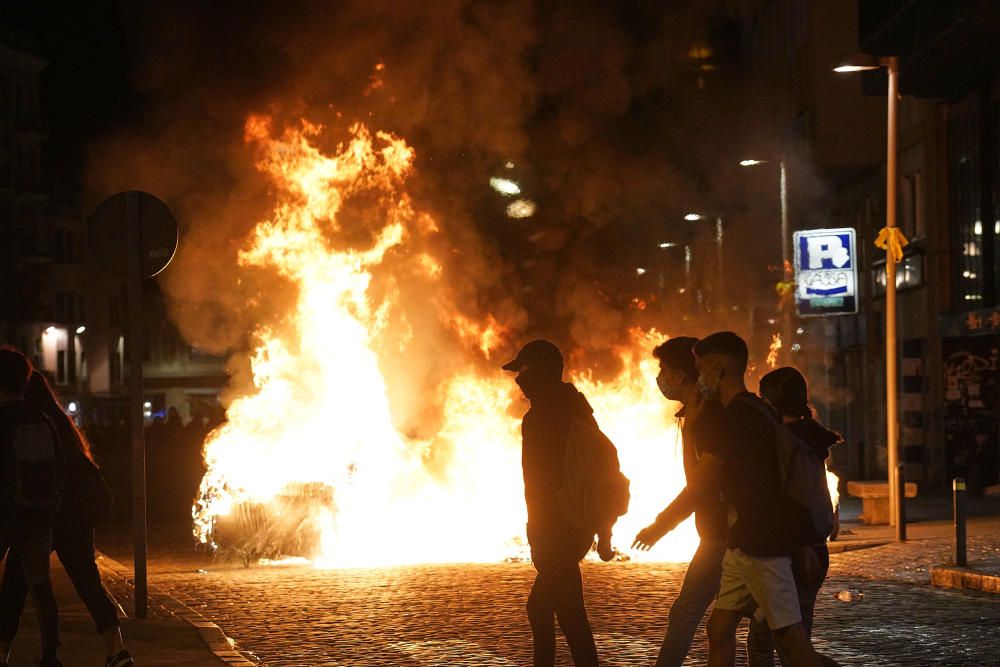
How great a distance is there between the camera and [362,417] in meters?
18.1

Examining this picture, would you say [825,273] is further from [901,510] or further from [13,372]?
[13,372]

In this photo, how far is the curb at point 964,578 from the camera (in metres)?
12.6

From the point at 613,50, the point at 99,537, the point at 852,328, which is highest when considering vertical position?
the point at 613,50

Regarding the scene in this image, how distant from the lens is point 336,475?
54.6 feet

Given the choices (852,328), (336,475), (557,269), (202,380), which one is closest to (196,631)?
(336,475)

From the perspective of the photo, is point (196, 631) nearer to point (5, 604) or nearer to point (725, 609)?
point (5, 604)

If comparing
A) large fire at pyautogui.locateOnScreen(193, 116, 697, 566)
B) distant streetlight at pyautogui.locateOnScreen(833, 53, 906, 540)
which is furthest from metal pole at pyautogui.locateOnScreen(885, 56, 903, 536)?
large fire at pyautogui.locateOnScreen(193, 116, 697, 566)

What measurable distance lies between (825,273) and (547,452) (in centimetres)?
2178

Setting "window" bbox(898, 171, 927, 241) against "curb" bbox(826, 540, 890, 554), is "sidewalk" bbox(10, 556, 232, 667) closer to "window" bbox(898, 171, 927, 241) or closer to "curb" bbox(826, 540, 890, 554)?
"curb" bbox(826, 540, 890, 554)

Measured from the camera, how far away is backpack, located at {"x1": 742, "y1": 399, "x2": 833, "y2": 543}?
6.58m

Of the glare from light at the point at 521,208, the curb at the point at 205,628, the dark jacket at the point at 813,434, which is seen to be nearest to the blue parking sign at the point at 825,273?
the glare from light at the point at 521,208

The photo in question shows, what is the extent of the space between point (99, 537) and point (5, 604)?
1157 centimetres

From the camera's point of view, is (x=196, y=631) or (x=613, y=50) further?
(x=613, y=50)

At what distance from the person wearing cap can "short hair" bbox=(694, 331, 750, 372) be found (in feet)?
2.69
